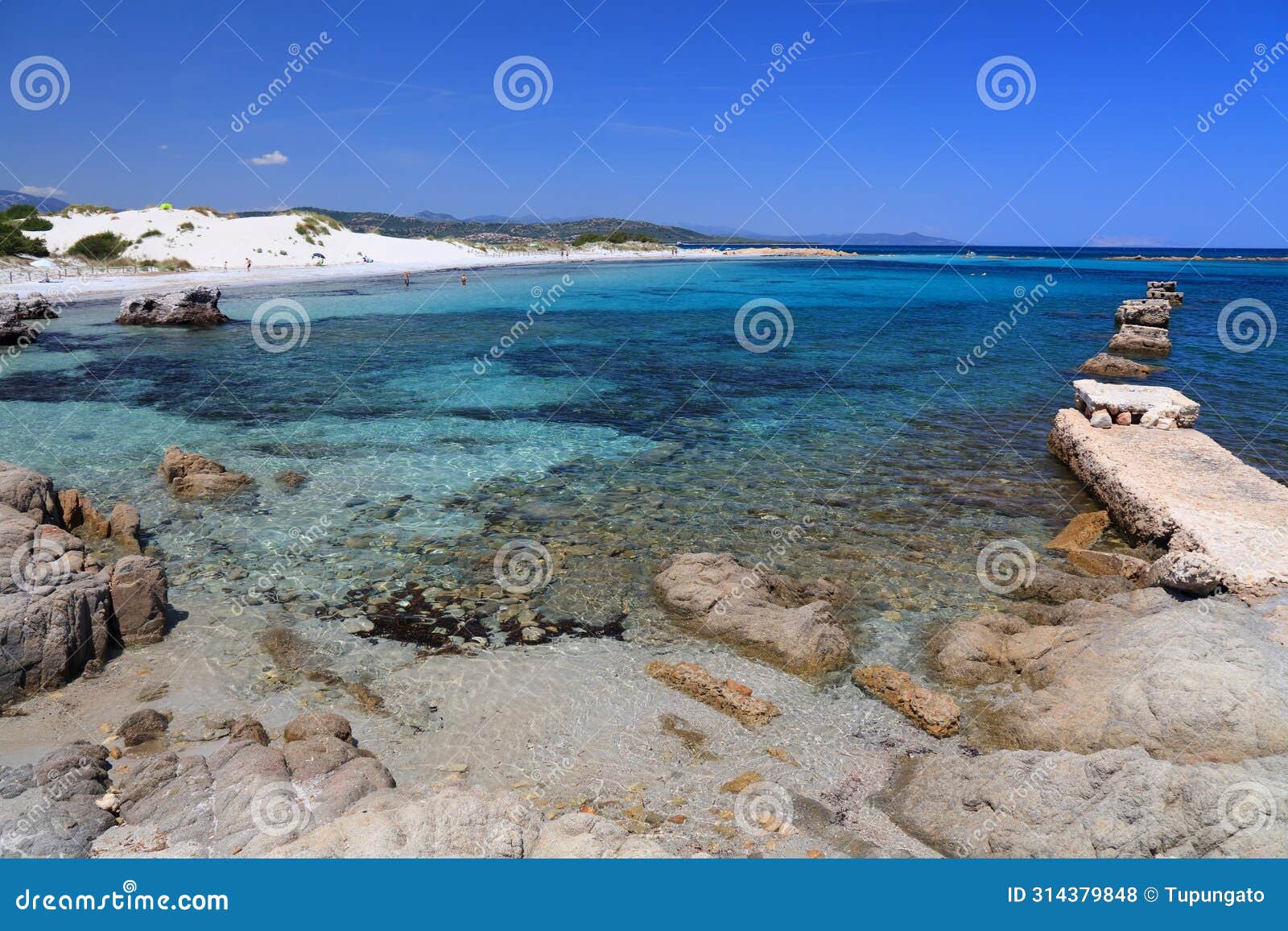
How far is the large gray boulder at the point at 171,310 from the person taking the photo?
113 feet

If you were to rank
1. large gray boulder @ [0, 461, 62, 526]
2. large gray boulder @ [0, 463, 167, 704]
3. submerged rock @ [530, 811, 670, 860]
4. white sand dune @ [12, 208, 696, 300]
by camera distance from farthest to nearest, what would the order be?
white sand dune @ [12, 208, 696, 300], large gray boulder @ [0, 461, 62, 526], large gray boulder @ [0, 463, 167, 704], submerged rock @ [530, 811, 670, 860]

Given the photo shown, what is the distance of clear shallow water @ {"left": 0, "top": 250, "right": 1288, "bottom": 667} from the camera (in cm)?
1066

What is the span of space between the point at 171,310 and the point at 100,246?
30.8 metres

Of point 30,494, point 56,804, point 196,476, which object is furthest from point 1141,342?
point 56,804

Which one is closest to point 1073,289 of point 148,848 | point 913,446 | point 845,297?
point 845,297

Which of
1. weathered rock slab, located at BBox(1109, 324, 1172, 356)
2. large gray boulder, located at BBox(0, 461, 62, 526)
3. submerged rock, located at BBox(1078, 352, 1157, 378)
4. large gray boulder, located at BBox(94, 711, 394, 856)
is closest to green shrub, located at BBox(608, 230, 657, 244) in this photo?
weathered rock slab, located at BBox(1109, 324, 1172, 356)

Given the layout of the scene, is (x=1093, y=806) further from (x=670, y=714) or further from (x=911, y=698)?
(x=670, y=714)

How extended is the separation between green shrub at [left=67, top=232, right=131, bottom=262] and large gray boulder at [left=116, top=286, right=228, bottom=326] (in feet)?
87.4

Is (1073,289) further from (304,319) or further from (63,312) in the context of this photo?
(63,312)

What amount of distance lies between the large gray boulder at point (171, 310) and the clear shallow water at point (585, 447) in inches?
62.1

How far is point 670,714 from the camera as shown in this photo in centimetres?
747

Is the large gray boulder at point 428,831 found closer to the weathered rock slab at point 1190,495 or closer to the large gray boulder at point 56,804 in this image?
the large gray boulder at point 56,804

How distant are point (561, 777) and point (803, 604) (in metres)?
4.27

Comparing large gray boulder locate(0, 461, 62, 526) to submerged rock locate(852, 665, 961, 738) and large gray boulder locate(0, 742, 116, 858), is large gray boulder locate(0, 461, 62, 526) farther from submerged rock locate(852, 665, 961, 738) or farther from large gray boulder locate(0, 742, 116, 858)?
submerged rock locate(852, 665, 961, 738)
